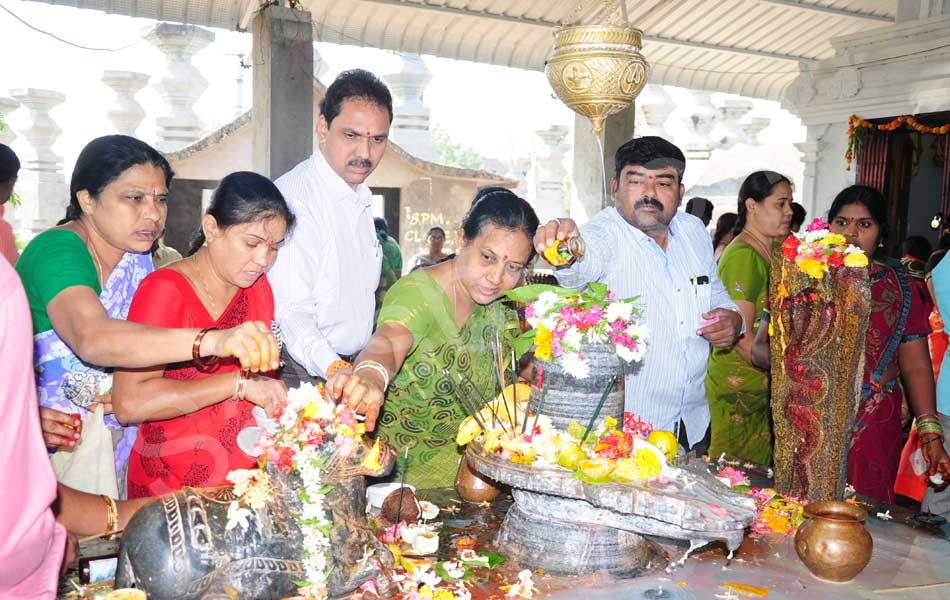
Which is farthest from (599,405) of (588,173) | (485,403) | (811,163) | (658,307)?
(811,163)

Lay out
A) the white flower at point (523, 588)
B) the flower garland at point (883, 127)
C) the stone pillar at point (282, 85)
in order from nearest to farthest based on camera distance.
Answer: the white flower at point (523, 588), the stone pillar at point (282, 85), the flower garland at point (883, 127)

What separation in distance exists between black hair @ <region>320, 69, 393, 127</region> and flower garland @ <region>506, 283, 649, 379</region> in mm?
1266

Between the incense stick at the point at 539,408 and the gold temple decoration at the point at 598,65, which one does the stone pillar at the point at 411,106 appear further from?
the incense stick at the point at 539,408

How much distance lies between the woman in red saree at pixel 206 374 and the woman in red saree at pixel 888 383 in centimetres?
246

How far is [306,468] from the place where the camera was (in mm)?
1838

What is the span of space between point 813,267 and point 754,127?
1231 cm

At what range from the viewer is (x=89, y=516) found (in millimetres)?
1925

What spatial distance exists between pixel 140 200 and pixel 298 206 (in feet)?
2.23

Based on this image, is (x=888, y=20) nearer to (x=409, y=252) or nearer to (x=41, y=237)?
(x=409, y=252)

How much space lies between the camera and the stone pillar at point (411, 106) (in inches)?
423

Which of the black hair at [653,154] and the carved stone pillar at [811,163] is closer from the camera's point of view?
the black hair at [653,154]

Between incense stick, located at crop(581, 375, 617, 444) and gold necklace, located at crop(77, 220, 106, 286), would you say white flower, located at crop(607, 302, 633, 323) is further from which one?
gold necklace, located at crop(77, 220, 106, 286)

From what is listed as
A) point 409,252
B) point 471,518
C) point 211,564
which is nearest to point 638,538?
point 471,518

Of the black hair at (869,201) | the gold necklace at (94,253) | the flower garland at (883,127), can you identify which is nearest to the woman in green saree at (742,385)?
the black hair at (869,201)
